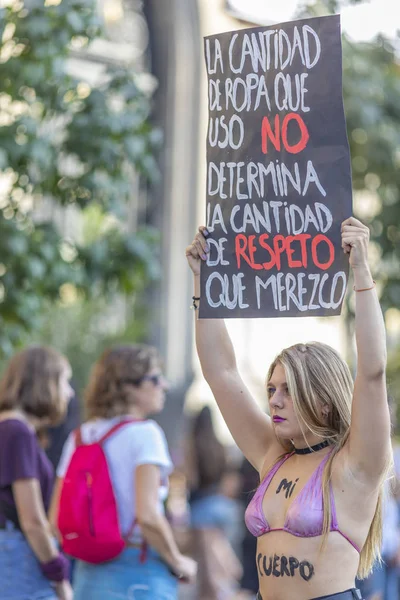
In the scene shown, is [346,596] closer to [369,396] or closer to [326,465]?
[326,465]

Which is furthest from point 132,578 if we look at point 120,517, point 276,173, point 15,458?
point 276,173

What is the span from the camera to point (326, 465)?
2857 millimetres

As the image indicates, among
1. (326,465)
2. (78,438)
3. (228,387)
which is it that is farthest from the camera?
(78,438)

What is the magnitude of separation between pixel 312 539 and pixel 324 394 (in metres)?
0.40

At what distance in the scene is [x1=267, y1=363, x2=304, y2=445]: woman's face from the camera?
2.93 meters

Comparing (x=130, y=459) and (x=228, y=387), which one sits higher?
(x=228, y=387)

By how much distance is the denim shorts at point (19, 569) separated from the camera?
4.18 metres

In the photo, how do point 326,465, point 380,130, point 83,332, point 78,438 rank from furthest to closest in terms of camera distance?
1. point 83,332
2. point 380,130
3. point 78,438
4. point 326,465

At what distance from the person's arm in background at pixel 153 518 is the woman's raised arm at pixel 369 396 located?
1.32 metres

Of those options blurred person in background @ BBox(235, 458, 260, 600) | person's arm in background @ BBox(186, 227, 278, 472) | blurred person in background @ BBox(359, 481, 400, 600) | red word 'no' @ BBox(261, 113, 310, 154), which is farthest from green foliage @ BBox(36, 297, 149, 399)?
red word 'no' @ BBox(261, 113, 310, 154)

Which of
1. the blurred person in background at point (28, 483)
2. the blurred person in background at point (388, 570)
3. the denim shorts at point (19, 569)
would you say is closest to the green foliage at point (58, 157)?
the blurred person in background at point (28, 483)

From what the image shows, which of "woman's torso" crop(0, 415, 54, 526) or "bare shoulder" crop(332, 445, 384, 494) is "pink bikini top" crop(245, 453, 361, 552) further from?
"woman's torso" crop(0, 415, 54, 526)

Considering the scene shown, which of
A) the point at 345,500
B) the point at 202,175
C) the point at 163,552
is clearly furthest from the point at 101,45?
the point at 345,500

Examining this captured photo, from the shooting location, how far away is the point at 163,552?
3986 mm
